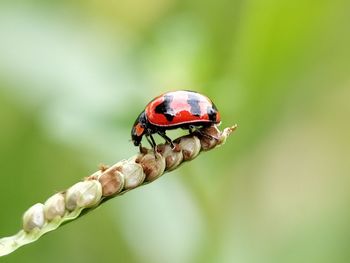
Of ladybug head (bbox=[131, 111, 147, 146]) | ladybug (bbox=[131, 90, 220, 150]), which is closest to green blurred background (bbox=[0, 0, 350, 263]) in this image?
ladybug head (bbox=[131, 111, 147, 146])

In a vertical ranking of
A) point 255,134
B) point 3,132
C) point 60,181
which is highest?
point 3,132

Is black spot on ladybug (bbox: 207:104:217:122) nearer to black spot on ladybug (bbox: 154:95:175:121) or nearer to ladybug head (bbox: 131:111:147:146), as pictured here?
black spot on ladybug (bbox: 154:95:175:121)

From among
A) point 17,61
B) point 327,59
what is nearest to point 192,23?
point 327,59

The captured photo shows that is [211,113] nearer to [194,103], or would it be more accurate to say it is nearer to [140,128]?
[194,103]

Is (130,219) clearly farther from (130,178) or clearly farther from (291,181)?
(130,178)

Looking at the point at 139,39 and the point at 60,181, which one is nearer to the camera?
the point at 60,181

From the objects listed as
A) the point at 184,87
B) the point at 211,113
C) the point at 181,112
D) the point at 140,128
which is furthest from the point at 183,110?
the point at 184,87

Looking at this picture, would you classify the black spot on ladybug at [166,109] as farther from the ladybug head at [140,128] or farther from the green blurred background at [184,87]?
the green blurred background at [184,87]

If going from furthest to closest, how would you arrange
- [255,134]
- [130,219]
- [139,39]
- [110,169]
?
[139,39], [130,219], [255,134], [110,169]
